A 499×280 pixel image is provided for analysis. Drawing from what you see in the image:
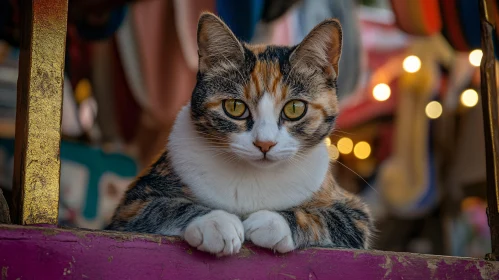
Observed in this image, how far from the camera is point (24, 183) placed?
101 cm

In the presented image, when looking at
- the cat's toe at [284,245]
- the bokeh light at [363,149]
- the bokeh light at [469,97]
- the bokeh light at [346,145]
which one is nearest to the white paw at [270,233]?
the cat's toe at [284,245]

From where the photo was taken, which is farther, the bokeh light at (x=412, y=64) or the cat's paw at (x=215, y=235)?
the bokeh light at (x=412, y=64)

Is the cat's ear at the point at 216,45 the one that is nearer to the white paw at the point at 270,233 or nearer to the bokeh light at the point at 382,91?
the white paw at the point at 270,233

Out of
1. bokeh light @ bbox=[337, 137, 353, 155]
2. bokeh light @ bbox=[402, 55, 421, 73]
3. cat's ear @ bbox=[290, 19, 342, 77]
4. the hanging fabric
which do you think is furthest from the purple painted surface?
bokeh light @ bbox=[337, 137, 353, 155]

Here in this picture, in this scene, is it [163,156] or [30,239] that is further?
[163,156]

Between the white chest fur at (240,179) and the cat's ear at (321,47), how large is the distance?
0.76 feet

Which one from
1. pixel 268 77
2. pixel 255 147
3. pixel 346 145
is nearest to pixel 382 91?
pixel 346 145

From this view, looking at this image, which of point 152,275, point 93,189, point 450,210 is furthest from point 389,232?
point 152,275

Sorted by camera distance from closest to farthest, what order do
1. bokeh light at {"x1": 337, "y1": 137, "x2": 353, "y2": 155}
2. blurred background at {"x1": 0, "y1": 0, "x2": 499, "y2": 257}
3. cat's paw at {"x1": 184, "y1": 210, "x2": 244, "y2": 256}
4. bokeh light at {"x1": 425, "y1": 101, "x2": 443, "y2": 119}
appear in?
cat's paw at {"x1": 184, "y1": 210, "x2": 244, "y2": 256}, blurred background at {"x1": 0, "y1": 0, "x2": 499, "y2": 257}, bokeh light at {"x1": 425, "y1": 101, "x2": 443, "y2": 119}, bokeh light at {"x1": 337, "y1": 137, "x2": 353, "y2": 155}

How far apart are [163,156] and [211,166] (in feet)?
0.63

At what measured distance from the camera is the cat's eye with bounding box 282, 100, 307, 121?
140cm

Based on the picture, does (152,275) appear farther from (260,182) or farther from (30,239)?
(260,182)

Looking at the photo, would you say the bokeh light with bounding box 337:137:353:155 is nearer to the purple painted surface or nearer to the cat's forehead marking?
the cat's forehead marking

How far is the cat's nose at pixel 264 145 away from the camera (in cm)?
131
